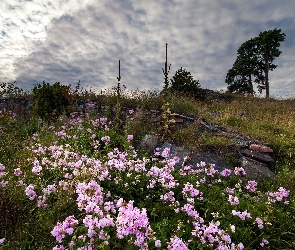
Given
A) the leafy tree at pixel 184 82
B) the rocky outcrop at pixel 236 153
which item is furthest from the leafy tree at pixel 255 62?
the rocky outcrop at pixel 236 153

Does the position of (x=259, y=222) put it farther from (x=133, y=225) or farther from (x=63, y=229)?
(x=63, y=229)

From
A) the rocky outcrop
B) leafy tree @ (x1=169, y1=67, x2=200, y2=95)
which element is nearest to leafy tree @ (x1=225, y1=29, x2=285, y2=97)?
leafy tree @ (x1=169, y1=67, x2=200, y2=95)

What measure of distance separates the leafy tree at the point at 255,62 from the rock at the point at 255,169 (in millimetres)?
22099

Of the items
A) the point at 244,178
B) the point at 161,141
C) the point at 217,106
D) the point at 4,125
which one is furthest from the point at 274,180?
the point at 217,106

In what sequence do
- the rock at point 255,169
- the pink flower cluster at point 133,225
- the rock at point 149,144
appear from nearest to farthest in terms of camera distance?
the pink flower cluster at point 133,225, the rock at point 255,169, the rock at point 149,144

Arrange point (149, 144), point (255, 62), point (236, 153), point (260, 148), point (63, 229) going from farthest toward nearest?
point (255, 62), point (260, 148), point (149, 144), point (236, 153), point (63, 229)

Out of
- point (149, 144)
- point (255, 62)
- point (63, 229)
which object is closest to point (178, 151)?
point (149, 144)

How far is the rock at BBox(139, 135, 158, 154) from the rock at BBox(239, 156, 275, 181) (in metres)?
2.46

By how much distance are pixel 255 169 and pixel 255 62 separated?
24.8m

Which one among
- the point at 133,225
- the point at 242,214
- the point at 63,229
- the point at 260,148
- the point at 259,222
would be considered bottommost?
the point at 259,222

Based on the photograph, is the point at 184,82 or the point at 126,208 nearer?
the point at 126,208

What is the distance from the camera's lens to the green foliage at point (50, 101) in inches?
419

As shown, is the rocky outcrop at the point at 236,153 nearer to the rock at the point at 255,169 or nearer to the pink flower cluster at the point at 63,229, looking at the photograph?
the rock at the point at 255,169

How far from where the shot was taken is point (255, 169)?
760cm
